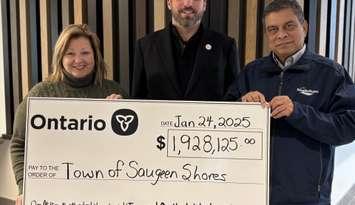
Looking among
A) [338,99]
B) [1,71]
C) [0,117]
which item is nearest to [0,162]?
[0,117]

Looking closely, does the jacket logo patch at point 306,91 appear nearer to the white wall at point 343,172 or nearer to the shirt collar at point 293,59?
the shirt collar at point 293,59

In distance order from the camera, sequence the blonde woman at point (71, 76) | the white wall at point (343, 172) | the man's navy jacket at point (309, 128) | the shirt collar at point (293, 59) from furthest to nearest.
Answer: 1. the white wall at point (343, 172)
2. the blonde woman at point (71, 76)
3. the shirt collar at point (293, 59)
4. the man's navy jacket at point (309, 128)

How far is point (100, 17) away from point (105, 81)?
1.08m

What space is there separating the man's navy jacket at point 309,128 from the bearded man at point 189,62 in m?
0.47

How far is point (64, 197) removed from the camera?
186 centimetres

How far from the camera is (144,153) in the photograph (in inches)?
72.5

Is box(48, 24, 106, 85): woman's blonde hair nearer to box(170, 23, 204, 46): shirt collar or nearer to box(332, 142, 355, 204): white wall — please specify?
box(170, 23, 204, 46): shirt collar

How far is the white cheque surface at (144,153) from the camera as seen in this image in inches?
70.6

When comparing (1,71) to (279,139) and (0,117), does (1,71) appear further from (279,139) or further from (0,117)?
(279,139)

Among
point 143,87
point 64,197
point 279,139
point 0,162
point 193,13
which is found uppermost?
point 193,13

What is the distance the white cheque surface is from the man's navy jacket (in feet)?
0.22

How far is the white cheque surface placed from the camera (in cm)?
179

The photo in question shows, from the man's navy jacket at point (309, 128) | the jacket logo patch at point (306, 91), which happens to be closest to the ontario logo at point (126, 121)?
the man's navy jacket at point (309, 128)

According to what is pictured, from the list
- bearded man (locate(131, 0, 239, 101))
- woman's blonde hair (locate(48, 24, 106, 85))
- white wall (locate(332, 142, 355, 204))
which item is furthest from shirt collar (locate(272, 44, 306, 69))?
white wall (locate(332, 142, 355, 204))
